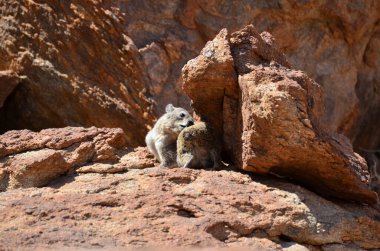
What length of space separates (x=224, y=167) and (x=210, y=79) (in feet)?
3.25

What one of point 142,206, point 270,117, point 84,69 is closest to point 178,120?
point 270,117

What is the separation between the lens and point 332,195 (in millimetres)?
7285

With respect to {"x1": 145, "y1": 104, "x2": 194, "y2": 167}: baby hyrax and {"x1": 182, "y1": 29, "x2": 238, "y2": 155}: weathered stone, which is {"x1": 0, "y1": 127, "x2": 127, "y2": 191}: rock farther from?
{"x1": 182, "y1": 29, "x2": 238, "y2": 155}: weathered stone

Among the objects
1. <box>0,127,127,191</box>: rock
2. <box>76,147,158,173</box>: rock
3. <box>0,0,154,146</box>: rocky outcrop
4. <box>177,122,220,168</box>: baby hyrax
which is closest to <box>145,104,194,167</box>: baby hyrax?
<box>76,147,158,173</box>: rock

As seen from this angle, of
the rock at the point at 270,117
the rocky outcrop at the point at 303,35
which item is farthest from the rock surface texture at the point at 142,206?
the rocky outcrop at the point at 303,35

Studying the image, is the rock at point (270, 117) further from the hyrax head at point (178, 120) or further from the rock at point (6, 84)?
the rock at point (6, 84)

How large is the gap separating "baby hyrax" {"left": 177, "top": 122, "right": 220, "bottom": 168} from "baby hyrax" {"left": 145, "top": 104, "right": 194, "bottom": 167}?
0.27 metres

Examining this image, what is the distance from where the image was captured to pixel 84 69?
10609 millimetres

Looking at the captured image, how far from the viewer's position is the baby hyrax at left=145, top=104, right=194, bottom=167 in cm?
797

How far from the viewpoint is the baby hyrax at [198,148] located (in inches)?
297

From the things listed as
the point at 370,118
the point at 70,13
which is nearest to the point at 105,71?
the point at 70,13

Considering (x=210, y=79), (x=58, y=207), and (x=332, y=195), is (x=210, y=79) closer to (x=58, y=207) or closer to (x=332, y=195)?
(x=332, y=195)

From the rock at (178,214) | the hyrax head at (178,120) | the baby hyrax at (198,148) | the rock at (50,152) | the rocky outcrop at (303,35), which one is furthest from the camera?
the rocky outcrop at (303,35)

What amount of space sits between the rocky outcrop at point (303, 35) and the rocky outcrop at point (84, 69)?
389 millimetres
